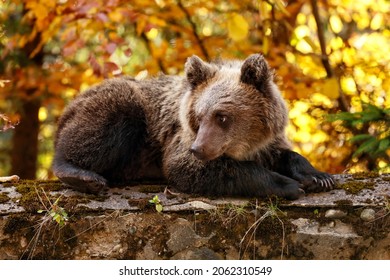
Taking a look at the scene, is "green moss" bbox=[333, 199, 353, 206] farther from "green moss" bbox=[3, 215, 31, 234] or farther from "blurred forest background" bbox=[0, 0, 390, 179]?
"green moss" bbox=[3, 215, 31, 234]

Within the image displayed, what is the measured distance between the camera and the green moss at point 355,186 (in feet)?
14.9

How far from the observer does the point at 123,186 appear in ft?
16.5

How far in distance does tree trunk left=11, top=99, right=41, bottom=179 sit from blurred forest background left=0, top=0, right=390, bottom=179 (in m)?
0.02

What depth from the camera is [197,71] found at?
5031 mm

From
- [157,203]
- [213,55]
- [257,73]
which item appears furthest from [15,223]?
[213,55]

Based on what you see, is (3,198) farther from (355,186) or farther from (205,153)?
(355,186)

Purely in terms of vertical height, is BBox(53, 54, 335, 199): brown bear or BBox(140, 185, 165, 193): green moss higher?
BBox(53, 54, 335, 199): brown bear

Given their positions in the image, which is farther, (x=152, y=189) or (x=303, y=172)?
(x=303, y=172)

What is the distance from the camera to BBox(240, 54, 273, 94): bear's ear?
478 cm

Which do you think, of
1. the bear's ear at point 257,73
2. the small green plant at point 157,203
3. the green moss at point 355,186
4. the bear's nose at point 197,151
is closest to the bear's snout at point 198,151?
the bear's nose at point 197,151

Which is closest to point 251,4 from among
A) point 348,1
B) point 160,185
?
point 348,1

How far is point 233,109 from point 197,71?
0.55 meters

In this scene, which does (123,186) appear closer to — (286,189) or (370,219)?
(286,189)

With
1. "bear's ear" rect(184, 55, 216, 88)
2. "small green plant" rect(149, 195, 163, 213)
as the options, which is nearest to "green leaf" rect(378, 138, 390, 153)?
"bear's ear" rect(184, 55, 216, 88)
